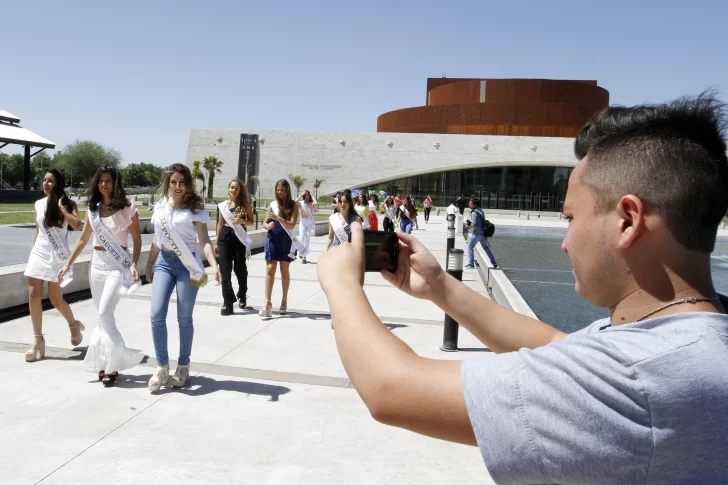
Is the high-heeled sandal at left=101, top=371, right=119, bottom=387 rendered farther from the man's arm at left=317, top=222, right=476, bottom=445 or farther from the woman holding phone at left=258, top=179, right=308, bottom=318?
the man's arm at left=317, top=222, right=476, bottom=445

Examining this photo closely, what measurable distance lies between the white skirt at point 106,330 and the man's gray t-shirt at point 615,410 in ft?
16.0

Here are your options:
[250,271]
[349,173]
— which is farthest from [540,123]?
[250,271]

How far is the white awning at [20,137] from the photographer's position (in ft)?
115

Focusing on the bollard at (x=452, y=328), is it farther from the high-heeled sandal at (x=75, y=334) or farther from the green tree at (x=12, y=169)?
the green tree at (x=12, y=169)

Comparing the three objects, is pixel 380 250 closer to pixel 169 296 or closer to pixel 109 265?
pixel 169 296

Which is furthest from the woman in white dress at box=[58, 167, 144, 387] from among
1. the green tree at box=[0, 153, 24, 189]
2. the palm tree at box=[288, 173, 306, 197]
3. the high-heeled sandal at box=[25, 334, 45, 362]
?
the green tree at box=[0, 153, 24, 189]

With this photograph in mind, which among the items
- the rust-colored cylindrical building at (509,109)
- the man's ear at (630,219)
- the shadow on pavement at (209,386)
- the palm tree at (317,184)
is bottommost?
the shadow on pavement at (209,386)

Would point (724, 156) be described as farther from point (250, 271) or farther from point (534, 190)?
point (534, 190)

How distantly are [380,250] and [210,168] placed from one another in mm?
66796

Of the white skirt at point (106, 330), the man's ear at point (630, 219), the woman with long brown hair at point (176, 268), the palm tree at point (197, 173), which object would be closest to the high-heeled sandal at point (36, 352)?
the white skirt at point (106, 330)

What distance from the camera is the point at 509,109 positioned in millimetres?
66000

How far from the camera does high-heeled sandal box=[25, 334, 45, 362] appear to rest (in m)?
5.75

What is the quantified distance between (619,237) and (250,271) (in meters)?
11.9

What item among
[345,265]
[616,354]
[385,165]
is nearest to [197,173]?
Result: [385,165]
